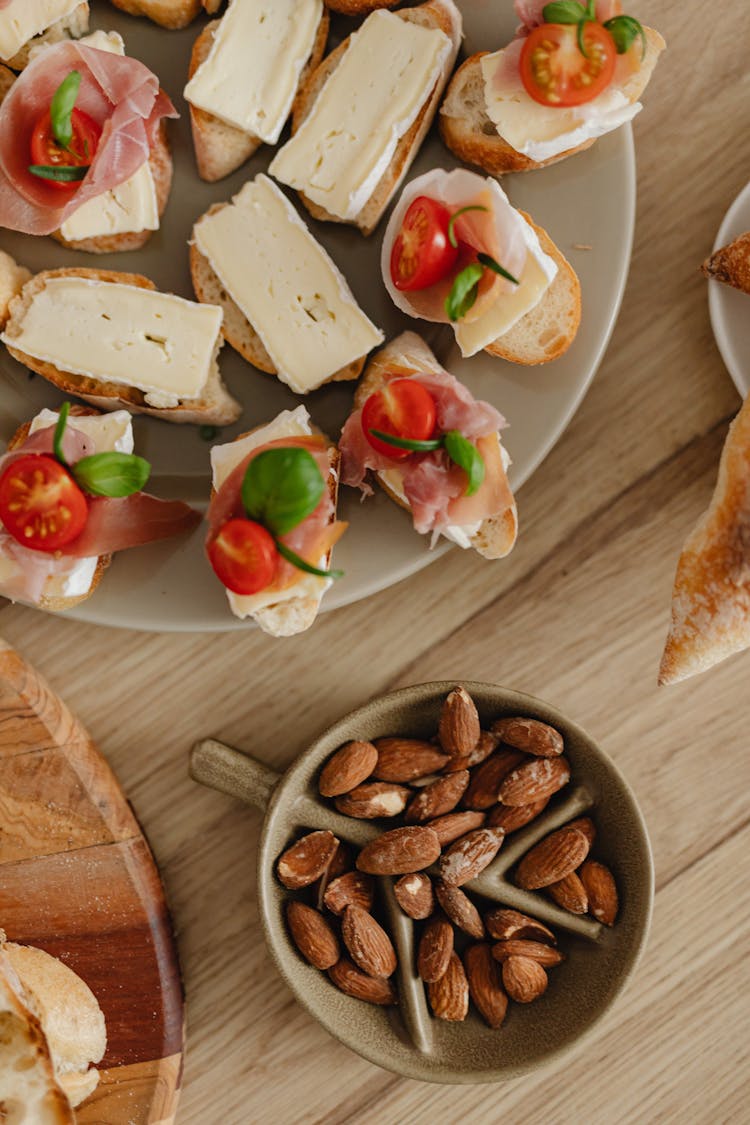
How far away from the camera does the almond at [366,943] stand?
5.02ft

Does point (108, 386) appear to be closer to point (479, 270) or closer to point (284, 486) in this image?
point (284, 486)

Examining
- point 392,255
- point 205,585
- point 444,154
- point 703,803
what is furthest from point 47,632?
point 703,803

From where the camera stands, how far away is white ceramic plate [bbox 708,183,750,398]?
1.51 metres

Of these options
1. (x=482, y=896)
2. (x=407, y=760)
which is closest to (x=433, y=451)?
(x=407, y=760)

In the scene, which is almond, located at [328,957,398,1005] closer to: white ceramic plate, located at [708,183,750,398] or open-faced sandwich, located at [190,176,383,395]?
open-faced sandwich, located at [190,176,383,395]

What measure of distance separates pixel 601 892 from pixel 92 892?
31.7 inches

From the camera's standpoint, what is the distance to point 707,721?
65.6 inches

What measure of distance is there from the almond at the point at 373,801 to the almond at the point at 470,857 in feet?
0.36

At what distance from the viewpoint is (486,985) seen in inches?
61.2

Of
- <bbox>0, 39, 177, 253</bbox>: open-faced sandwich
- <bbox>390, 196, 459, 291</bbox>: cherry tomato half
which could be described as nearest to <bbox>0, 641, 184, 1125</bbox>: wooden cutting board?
<bbox>0, 39, 177, 253</bbox>: open-faced sandwich

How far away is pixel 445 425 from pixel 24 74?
847mm

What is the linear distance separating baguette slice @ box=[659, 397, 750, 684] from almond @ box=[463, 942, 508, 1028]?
0.52 metres

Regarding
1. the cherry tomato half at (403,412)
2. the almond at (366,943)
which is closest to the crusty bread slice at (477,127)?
the cherry tomato half at (403,412)

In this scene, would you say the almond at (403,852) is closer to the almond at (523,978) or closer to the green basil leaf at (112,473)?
the almond at (523,978)
